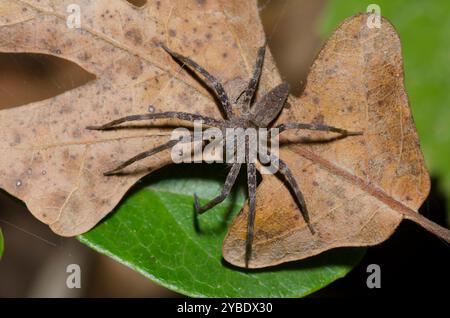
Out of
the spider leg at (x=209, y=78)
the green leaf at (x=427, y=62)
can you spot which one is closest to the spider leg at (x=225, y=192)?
the spider leg at (x=209, y=78)

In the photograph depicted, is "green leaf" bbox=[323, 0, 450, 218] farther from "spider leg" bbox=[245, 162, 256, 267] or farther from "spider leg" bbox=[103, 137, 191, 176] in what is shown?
"spider leg" bbox=[103, 137, 191, 176]

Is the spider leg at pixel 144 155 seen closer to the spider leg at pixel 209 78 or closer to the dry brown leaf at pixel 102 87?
the dry brown leaf at pixel 102 87

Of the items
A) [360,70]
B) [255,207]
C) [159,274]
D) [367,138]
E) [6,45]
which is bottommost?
[159,274]

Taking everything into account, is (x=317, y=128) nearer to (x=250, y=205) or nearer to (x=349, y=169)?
(x=349, y=169)

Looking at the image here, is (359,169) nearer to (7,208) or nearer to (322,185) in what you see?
(322,185)

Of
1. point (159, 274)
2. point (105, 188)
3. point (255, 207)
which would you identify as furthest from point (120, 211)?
point (255, 207)

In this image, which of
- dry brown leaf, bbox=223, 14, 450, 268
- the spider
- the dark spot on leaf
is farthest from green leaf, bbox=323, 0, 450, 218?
the dark spot on leaf
